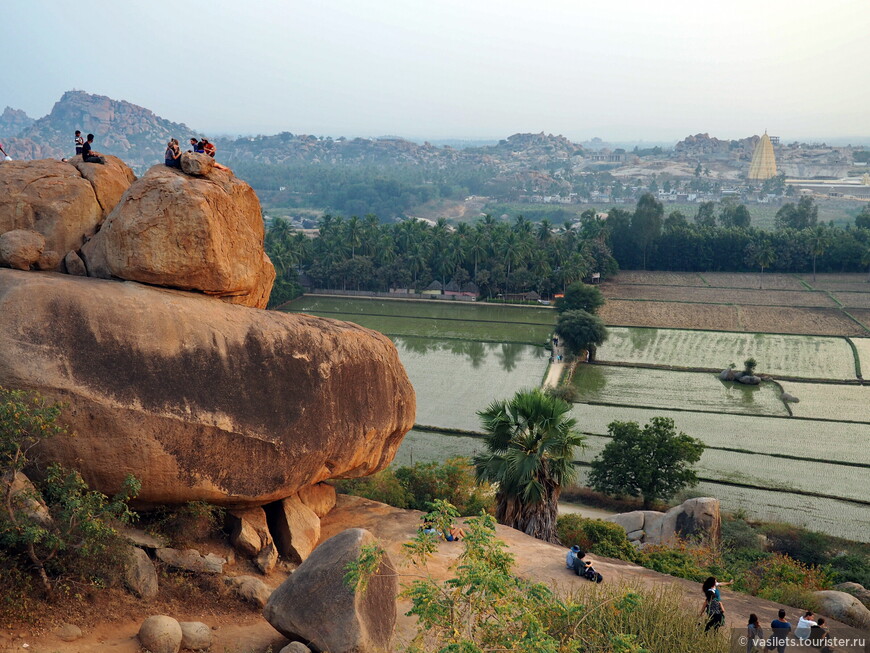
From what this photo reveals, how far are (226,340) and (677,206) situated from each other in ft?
611

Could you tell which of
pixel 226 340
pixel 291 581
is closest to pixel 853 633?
pixel 291 581

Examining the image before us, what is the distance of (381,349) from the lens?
794 inches

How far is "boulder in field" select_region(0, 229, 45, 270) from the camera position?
1644cm

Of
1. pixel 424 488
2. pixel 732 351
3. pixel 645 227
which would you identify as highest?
pixel 645 227

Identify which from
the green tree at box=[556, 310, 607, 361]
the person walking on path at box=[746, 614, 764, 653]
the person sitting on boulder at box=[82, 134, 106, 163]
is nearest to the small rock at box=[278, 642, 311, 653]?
the person walking on path at box=[746, 614, 764, 653]

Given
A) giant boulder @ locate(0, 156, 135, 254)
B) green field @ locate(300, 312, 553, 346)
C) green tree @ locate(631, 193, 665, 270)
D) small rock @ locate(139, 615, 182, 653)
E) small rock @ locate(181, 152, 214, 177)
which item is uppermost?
small rock @ locate(181, 152, 214, 177)

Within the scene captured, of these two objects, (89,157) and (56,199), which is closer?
(56,199)

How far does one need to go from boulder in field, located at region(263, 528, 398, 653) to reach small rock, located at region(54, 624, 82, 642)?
3.01 m

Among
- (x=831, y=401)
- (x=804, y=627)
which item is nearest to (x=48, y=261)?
(x=804, y=627)

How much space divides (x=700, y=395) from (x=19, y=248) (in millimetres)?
40226

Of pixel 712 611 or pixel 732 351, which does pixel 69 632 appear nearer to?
pixel 712 611

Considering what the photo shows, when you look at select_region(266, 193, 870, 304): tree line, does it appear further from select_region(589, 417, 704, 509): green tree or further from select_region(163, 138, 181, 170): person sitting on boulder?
select_region(163, 138, 181, 170): person sitting on boulder

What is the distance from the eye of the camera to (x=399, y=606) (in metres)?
15.6

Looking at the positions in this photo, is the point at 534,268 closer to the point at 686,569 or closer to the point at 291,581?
the point at 686,569
